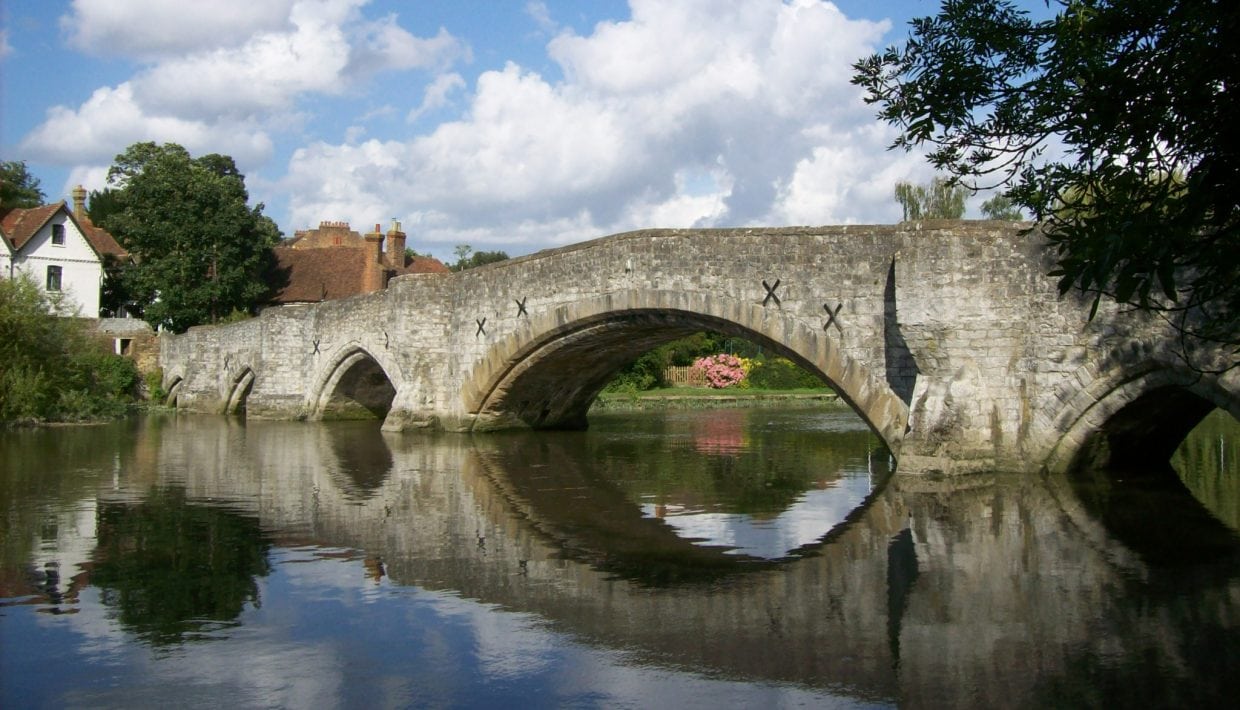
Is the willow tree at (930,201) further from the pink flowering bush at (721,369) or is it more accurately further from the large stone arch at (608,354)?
the large stone arch at (608,354)

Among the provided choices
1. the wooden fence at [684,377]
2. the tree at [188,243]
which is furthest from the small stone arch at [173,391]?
the wooden fence at [684,377]

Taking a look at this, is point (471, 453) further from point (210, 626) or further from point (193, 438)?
point (210, 626)

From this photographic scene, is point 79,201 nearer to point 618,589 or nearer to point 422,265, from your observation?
point 422,265

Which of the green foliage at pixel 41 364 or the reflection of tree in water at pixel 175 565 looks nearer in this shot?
the reflection of tree in water at pixel 175 565

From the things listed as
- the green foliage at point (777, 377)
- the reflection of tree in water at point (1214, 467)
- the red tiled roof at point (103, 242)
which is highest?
the red tiled roof at point (103, 242)

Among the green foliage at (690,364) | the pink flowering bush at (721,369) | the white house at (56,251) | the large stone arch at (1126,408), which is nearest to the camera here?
the large stone arch at (1126,408)

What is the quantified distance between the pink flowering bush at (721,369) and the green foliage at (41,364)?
60.0 ft

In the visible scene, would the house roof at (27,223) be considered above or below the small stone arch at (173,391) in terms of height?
above

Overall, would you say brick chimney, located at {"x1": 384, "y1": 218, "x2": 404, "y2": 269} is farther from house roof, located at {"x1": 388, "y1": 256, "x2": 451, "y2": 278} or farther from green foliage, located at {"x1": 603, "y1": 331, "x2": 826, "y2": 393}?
green foliage, located at {"x1": 603, "y1": 331, "x2": 826, "y2": 393}

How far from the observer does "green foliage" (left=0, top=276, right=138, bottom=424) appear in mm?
21375

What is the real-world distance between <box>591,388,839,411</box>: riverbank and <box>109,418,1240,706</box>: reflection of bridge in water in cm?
1763

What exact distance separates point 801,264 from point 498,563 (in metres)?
6.83

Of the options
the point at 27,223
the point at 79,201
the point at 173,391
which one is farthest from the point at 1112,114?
the point at 79,201

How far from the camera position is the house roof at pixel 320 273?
40.2 metres
